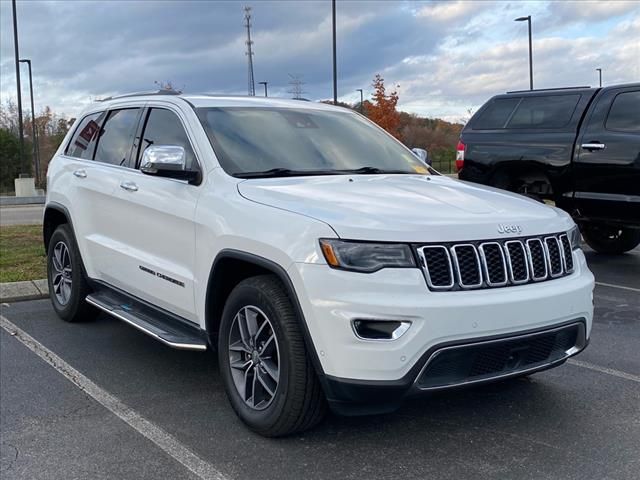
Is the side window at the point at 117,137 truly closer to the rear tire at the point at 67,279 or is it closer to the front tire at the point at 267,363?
the rear tire at the point at 67,279

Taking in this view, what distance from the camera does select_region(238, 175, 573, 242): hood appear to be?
313 centimetres

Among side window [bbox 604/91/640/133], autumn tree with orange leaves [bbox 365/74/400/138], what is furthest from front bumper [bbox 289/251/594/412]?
autumn tree with orange leaves [bbox 365/74/400/138]

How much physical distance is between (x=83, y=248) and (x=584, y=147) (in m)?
5.55

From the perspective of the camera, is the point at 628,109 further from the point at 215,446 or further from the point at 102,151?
the point at 215,446

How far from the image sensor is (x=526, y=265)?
3377 mm

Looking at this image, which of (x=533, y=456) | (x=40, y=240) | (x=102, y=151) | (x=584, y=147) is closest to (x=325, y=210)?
(x=533, y=456)

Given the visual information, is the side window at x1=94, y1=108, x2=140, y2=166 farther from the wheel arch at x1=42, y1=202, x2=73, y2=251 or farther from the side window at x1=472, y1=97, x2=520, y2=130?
the side window at x1=472, y1=97, x2=520, y2=130

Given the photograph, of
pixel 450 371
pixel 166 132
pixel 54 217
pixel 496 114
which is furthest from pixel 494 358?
pixel 496 114

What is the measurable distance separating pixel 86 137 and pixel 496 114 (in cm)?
536

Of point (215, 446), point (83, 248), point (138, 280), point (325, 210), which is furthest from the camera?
point (83, 248)

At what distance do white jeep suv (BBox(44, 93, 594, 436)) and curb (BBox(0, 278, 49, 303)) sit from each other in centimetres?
210

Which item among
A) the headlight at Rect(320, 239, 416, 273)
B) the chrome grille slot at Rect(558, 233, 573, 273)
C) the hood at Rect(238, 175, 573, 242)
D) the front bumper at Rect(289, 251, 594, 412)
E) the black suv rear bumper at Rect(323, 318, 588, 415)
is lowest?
the black suv rear bumper at Rect(323, 318, 588, 415)

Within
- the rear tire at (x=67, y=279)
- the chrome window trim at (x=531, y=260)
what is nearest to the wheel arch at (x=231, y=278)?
the chrome window trim at (x=531, y=260)

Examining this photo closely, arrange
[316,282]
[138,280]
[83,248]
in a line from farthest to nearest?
[83,248], [138,280], [316,282]
